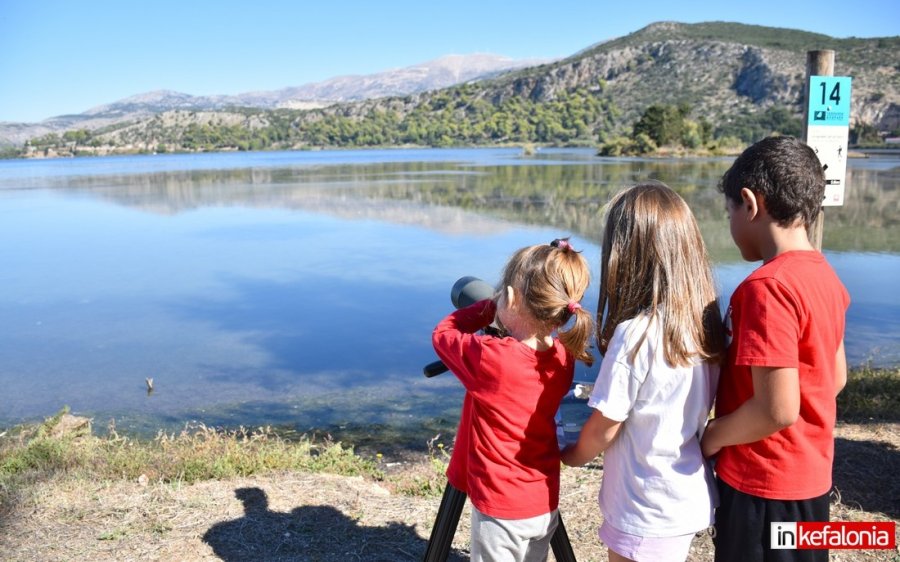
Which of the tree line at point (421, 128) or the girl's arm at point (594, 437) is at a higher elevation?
the tree line at point (421, 128)

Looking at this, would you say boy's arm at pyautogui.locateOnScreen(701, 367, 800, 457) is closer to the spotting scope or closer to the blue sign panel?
the spotting scope

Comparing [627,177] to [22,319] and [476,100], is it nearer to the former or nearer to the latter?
[22,319]

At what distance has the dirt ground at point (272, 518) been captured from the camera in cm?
307

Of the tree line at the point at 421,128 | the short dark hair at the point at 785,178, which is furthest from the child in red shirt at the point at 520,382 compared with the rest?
the tree line at the point at 421,128

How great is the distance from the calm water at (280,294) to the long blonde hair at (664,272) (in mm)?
2707

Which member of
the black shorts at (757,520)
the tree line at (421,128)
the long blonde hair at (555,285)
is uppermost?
the tree line at (421,128)

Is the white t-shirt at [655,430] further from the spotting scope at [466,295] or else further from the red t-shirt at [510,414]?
the spotting scope at [466,295]

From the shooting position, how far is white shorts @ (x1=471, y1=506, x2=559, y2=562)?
2.05 meters

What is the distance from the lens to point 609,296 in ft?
6.49

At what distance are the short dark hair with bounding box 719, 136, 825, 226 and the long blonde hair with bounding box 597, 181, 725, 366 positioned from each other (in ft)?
0.62

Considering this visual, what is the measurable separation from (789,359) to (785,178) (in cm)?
45

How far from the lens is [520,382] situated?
1.97 meters

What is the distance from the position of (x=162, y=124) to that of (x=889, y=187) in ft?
407

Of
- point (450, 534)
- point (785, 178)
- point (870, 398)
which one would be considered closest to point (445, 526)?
point (450, 534)
